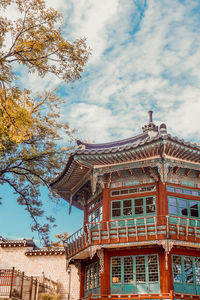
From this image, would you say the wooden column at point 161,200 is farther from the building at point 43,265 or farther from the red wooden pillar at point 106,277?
the building at point 43,265

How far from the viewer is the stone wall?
76.5ft

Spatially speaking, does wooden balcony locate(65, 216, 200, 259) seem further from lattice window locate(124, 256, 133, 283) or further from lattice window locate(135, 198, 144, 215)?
lattice window locate(124, 256, 133, 283)

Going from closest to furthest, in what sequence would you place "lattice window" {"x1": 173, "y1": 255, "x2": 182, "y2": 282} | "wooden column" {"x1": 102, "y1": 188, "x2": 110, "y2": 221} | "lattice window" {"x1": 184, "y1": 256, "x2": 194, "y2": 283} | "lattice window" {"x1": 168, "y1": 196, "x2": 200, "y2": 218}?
"lattice window" {"x1": 173, "y1": 255, "x2": 182, "y2": 282}
"lattice window" {"x1": 184, "y1": 256, "x2": 194, "y2": 283}
"lattice window" {"x1": 168, "y1": 196, "x2": 200, "y2": 218}
"wooden column" {"x1": 102, "y1": 188, "x2": 110, "y2": 221}

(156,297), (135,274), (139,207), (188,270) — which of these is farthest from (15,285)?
(188,270)

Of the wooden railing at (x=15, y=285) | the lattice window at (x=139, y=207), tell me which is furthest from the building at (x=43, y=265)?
the lattice window at (x=139, y=207)

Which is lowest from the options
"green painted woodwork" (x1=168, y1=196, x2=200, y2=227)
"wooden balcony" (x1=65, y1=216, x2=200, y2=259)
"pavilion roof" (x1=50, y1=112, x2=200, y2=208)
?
"wooden balcony" (x1=65, y1=216, x2=200, y2=259)

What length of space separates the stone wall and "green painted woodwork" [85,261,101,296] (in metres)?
3.71

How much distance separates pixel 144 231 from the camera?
16.5 metres

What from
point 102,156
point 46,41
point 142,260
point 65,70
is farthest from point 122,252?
point 46,41

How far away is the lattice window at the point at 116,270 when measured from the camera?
56.2ft

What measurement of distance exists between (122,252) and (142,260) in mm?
1148

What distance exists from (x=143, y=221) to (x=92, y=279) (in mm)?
4800

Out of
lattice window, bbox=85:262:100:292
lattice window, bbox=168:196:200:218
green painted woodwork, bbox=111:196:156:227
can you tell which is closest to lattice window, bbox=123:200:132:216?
green painted woodwork, bbox=111:196:156:227

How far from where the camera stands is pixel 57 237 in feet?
119
